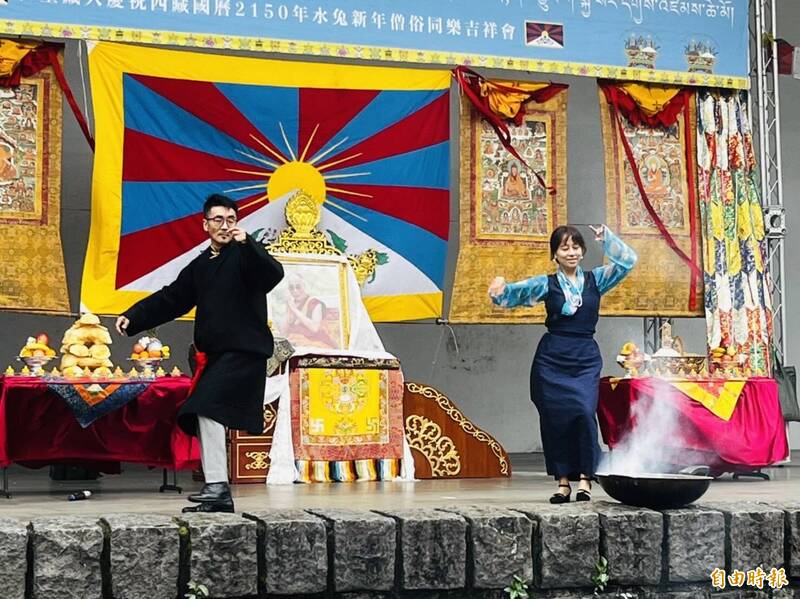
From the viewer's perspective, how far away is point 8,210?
859 centimetres

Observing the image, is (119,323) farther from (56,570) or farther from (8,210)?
(8,210)

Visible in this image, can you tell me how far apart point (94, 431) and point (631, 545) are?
308 centimetres

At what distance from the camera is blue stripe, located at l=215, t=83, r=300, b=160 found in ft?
30.3

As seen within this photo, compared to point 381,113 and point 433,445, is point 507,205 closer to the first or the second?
point 381,113

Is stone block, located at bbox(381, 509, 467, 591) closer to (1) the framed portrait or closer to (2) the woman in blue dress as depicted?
(2) the woman in blue dress

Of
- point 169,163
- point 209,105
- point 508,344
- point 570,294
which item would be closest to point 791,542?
point 570,294

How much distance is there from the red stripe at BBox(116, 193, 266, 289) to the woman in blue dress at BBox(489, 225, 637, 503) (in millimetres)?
2830

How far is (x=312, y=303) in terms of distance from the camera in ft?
29.9

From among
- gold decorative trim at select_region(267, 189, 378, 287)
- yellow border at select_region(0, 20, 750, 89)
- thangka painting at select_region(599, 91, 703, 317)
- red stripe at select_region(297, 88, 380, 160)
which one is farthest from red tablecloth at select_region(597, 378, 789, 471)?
red stripe at select_region(297, 88, 380, 160)

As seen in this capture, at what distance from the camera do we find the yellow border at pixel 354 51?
332 inches

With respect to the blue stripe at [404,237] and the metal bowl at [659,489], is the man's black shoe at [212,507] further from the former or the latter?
the blue stripe at [404,237]

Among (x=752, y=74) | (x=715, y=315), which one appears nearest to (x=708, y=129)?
(x=752, y=74)

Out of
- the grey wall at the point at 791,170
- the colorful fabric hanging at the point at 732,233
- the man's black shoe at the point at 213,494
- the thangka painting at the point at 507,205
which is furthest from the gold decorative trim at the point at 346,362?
the grey wall at the point at 791,170

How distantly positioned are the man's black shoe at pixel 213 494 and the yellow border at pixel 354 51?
12.3 feet
